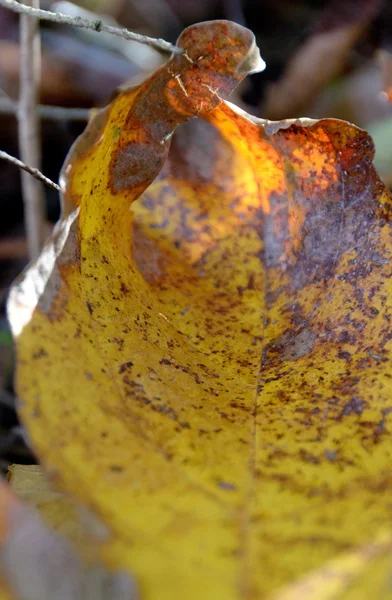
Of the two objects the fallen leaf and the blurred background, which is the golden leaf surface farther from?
the fallen leaf

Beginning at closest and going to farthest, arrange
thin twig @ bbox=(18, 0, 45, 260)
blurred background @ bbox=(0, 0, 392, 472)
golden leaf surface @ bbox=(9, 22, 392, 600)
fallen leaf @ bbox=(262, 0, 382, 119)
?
golden leaf surface @ bbox=(9, 22, 392, 600), thin twig @ bbox=(18, 0, 45, 260), blurred background @ bbox=(0, 0, 392, 472), fallen leaf @ bbox=(262, 0, 382, 119)

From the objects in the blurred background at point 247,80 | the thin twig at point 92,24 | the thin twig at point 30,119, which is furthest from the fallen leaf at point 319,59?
the thin twig at point 92,24

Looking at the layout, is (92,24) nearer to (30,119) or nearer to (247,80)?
(30,119)

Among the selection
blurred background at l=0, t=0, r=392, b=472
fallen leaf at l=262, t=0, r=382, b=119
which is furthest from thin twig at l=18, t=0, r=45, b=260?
fallen leaf at l=262, t=0, r=382, b=119

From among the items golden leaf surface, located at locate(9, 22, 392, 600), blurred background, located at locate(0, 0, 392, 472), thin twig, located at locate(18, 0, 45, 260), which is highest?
blurred background, located at locate(0, 0, 392, 472)

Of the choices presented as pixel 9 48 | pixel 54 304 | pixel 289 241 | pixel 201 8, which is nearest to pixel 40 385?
pixel 54 304

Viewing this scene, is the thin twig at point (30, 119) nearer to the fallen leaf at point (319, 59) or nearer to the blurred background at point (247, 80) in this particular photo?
the blurred background at point (247, 80)

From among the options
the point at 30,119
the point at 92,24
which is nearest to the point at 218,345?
the point at 92,24
